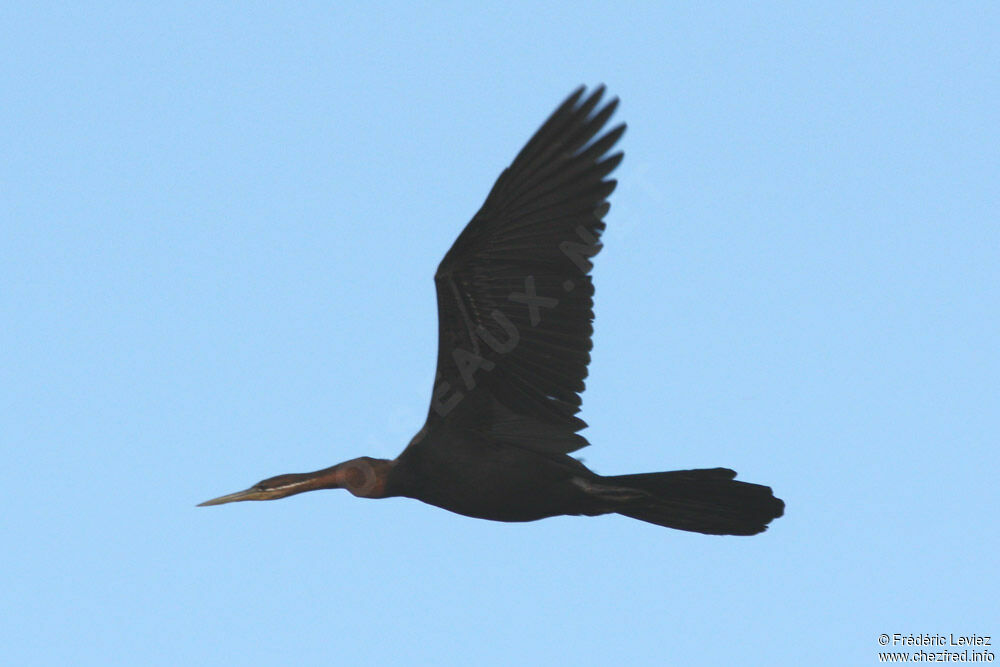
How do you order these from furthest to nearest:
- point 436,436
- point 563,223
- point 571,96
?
point 436,436
point 563,223
point 571,96

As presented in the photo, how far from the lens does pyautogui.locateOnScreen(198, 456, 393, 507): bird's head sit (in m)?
8.03

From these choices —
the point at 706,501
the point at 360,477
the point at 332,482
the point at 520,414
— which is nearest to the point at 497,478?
the point at 520,414

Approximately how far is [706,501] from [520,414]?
117cm

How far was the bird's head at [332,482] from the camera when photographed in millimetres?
8031

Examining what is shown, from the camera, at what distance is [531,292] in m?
7.63

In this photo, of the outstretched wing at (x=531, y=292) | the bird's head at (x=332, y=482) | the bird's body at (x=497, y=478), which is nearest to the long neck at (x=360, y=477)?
the bird's head at (x=332, y=482)

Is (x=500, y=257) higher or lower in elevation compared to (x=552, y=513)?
higher

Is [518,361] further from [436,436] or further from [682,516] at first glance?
[682,516]

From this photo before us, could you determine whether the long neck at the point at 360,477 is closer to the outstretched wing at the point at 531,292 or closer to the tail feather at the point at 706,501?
the outstretched wing at the point at 531,292

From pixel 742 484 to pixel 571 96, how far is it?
2.44 metres

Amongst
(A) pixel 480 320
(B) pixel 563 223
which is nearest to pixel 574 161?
(B) pixel 563 223

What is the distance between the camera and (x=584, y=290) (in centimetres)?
765

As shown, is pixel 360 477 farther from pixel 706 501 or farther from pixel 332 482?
pixel 706 501

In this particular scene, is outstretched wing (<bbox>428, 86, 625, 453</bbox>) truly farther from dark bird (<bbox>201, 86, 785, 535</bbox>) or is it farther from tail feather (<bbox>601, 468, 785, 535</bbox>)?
tail feather (<bbox>601, 468, 785, 535</bbox>)
